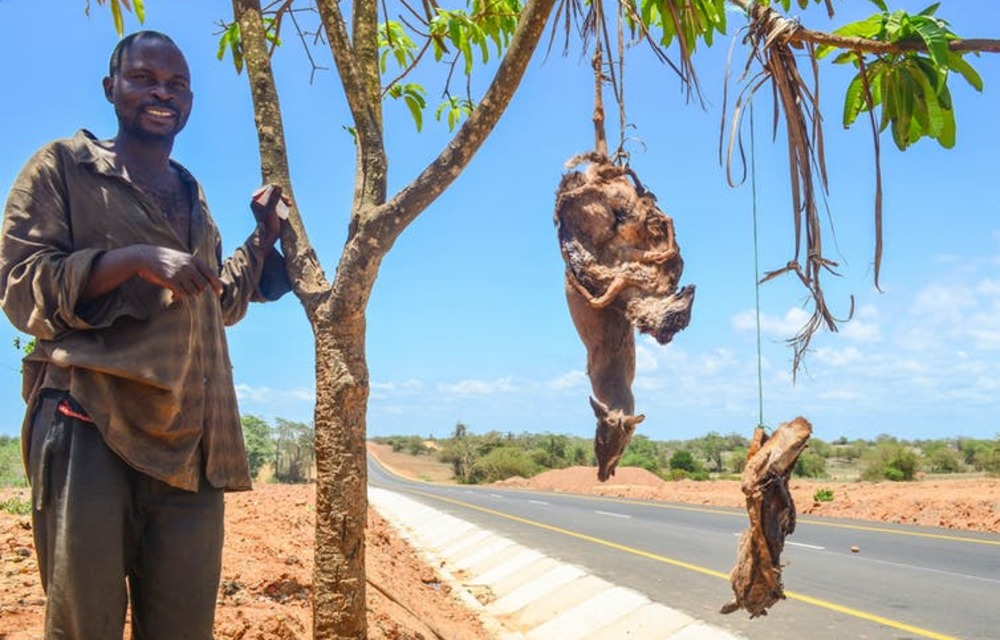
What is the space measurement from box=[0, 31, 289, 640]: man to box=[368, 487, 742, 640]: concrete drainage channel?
5304 mm

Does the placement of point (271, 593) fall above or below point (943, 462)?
below

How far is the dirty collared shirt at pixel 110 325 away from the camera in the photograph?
234cm

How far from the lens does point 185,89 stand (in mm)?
2662

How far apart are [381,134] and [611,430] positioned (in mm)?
1793

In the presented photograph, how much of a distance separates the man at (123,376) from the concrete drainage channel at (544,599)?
17.4 ft

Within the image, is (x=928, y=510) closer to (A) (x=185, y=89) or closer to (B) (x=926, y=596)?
(B) (x=926, y=596)

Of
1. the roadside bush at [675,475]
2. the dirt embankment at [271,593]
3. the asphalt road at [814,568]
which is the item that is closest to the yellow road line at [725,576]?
the asphalt road at [814,568]

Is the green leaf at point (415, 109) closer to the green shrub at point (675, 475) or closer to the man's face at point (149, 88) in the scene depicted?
the man's face at point (149, 88)

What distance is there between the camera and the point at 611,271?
9.70 feet

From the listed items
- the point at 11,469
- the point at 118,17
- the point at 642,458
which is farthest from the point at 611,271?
the point at 642,458

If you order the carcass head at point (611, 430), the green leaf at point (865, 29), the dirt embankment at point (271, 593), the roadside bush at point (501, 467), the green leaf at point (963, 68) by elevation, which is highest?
the green leaf at point (865, 29)

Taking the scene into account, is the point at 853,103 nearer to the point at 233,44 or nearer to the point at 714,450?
the point at 233,44

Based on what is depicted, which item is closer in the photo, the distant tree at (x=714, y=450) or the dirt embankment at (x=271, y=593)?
the dirt embankment at (x=271, y=593)

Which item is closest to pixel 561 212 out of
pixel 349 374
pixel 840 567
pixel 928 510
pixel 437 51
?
pixel 349 374
